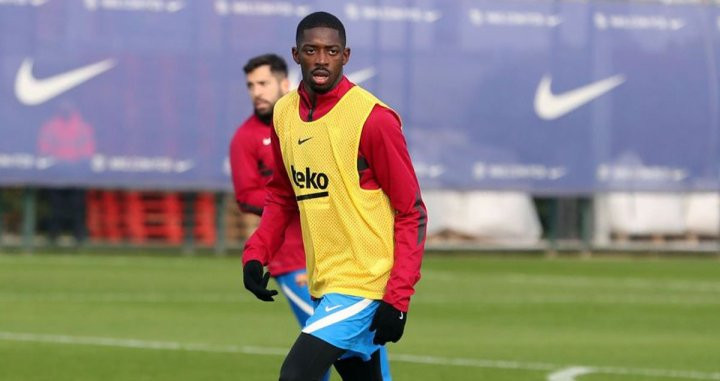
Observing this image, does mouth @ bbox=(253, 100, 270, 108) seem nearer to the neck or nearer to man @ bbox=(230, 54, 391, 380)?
man @ bbox=(230, 54, 391, 380)

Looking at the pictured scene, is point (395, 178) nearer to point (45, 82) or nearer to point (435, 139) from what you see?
point (45, 82)

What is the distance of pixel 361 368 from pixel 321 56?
141 cm

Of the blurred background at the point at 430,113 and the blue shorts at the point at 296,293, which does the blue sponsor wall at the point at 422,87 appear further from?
the blue shorts at the point at 296,293

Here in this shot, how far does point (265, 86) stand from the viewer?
432 inches

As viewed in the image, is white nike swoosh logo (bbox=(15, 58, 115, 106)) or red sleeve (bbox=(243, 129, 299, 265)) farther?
white nike swoosh logo (bbox=(15, 58, 115, 106))

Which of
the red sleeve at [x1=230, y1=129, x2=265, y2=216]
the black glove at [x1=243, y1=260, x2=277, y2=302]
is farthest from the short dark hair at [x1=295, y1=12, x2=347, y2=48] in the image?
the red sleeve at [x1=230, y1=129, x2=265, y2=216]

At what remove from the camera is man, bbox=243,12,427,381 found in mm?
7383

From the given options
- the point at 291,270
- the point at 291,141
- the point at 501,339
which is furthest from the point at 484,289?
the point at 291,141

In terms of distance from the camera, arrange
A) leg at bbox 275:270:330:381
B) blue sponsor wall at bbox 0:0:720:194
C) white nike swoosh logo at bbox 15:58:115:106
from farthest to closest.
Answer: blue sponsor wall at bbox 0:0:720:194
white nike swoosh logo at bbox 15:58:115:106
leg at bbox 275:270:330:381

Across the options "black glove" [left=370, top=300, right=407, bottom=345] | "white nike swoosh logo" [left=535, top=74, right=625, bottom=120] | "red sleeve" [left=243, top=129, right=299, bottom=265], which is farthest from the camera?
"white nike swoosh logo" [left=535, top=74, right=625, bottom=120]

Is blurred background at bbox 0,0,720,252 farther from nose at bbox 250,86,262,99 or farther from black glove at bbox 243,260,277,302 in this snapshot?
black glove at bbox 243,260,277,302

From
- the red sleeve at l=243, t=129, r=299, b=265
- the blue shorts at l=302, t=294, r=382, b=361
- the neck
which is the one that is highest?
the neck

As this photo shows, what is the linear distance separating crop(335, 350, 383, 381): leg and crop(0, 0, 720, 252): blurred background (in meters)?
22.1

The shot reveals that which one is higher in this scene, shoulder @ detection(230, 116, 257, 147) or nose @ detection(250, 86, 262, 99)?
nose @ detection(250, 86, 262, 99)
